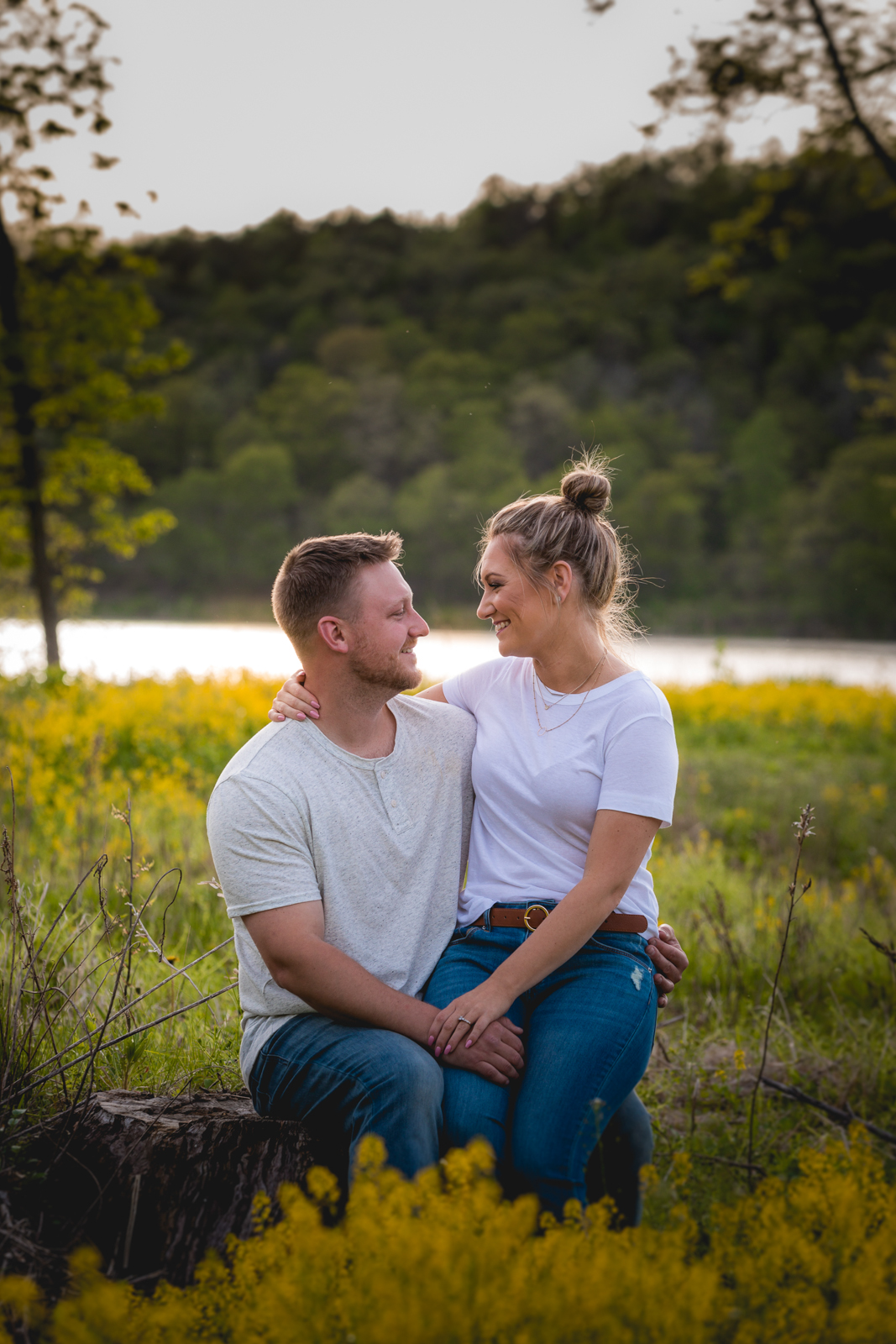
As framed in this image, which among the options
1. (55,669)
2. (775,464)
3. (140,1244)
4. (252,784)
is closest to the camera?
(140,1244)

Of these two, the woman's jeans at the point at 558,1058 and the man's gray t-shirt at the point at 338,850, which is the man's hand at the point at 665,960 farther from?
the man's gray t-shirt at the point at 338,850

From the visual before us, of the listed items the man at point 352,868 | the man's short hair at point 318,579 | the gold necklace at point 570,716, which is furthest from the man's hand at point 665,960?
the man's short hair at point 318,579

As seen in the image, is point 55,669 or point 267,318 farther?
point 267,318

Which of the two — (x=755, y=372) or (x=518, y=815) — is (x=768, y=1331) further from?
(x=755, y=372)

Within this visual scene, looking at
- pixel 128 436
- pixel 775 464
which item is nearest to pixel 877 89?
pixel 775 464

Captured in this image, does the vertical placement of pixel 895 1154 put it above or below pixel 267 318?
below

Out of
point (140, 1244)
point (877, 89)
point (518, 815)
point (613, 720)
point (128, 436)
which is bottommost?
point (140, 1244)

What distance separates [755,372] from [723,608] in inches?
725

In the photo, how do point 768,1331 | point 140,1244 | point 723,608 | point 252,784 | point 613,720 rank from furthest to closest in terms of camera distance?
point 723,608 → point 613,720 → point 252,784 → point 140,1244 → point 768,1331

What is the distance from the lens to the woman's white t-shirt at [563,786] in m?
2.55

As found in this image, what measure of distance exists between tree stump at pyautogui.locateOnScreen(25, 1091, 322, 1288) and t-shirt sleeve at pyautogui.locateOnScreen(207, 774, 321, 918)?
0.49 m

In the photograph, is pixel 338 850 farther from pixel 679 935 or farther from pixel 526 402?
pixel 526 402

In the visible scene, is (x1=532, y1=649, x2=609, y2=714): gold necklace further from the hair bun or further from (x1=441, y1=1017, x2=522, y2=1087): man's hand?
(x1=441, y1=1017, x2=522, y2=1087): man's hand

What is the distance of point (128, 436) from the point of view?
51.1m
